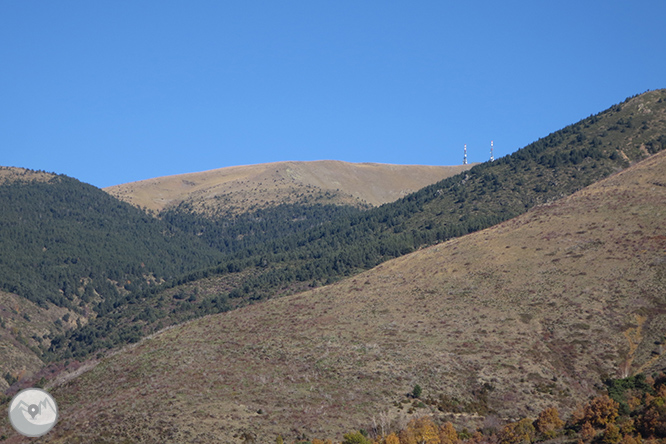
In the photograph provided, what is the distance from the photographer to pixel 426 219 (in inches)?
5566

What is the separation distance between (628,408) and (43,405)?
38.7 m

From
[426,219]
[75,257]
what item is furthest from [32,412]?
[75,257]

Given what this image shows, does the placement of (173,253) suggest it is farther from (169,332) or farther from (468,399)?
(468,399)

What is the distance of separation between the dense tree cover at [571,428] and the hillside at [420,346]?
103 inches

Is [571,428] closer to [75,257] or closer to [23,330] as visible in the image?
[23,330]

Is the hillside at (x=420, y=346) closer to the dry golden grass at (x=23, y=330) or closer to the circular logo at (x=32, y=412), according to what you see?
the circular logo at (x=32, y=412)

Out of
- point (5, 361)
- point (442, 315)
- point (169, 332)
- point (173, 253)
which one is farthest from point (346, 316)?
point (173, 253)

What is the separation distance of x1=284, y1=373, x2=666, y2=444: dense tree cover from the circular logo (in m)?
15.1

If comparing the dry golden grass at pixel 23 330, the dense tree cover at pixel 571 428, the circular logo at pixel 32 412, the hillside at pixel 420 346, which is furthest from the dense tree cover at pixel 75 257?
the dense tree cover at pixel 571 428

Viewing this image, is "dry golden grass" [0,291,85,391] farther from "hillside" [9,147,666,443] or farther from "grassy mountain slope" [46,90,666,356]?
"hillside" [9,147,666,443]

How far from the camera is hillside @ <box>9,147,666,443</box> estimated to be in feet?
182

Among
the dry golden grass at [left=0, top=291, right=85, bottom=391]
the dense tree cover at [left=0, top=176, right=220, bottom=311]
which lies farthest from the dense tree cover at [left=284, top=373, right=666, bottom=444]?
the dense tree cover at [left=0, top=176, right=220, bottom=311]

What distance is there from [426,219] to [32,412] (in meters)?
102

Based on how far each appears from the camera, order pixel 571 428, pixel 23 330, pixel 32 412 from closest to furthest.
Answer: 1. pixel 32 412
2. pixel 571 428
3. pixel 23 330
